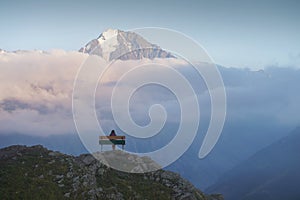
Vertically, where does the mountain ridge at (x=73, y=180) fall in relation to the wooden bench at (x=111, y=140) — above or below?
below

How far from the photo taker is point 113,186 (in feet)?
255

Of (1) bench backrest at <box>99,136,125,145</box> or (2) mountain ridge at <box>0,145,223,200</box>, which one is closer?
(2) mountain ridge at <box>0,145,223,200</box>

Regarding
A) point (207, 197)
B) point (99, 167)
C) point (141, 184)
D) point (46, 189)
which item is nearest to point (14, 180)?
point (46, 189)

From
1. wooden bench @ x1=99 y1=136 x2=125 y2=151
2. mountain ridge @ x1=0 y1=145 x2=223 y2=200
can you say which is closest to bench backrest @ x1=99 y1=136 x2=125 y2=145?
wooden bench @ x1=99 y1=136 x2=125 y2=151

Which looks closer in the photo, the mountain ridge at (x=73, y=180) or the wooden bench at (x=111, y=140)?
the mountain ridge at (x=73, y=180)

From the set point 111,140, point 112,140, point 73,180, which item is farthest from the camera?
point 111,140

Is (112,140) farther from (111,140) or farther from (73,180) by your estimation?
(73,180)

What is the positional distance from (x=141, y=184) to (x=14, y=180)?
85.1 feet

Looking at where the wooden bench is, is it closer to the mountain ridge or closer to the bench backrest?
the bench backrest

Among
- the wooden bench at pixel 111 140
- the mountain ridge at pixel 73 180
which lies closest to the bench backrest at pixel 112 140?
the wooden bench at pixel 111 140

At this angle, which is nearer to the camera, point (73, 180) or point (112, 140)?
point (73, 180)

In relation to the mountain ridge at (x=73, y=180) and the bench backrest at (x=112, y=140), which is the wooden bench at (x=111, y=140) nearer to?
the bench backrest at (x=112, y=140)

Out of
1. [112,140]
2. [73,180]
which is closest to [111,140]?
[112,140]

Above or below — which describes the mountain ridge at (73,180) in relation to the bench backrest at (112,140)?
below
